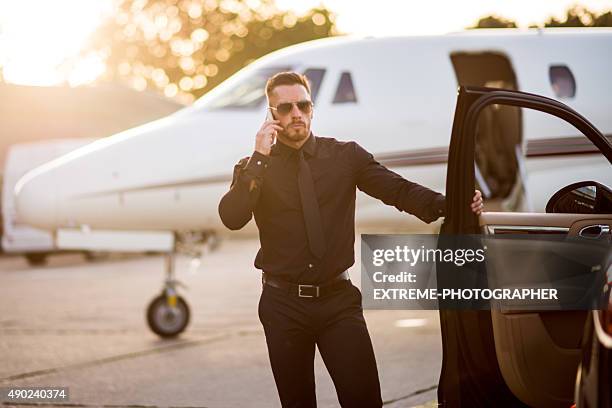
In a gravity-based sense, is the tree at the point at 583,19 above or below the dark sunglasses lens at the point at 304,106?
above

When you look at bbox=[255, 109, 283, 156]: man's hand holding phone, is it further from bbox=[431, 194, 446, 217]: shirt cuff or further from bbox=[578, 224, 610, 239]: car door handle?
bbox=[578, 224, 610, 239]: car door handle

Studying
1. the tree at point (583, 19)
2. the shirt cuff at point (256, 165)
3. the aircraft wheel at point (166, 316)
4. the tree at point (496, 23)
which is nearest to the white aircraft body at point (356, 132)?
the aircraft wheel at point (166, 316)

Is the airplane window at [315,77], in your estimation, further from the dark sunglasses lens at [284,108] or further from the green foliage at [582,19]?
the dark sunglasses lens at [284,108]

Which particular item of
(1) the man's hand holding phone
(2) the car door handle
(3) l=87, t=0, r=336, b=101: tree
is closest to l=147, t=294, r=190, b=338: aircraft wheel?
(1) the man's hand holding phone

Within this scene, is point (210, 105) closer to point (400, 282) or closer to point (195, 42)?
point (400, 282)

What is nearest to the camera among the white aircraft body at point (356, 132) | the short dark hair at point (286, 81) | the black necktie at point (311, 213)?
the black necktie at point (311, 213)

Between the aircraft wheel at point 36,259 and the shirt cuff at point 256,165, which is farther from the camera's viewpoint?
the aircraft wheel at point 36,259

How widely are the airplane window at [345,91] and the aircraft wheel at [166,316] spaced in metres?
2.43

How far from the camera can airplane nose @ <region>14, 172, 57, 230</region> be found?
363 inches

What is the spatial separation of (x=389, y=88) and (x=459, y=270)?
5.62 meters

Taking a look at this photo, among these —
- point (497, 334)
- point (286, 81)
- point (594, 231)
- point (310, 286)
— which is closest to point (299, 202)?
point (310, 286)

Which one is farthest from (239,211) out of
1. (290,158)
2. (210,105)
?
(210,105)

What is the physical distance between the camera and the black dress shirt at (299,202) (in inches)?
163

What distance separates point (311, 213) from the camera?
164 inches
